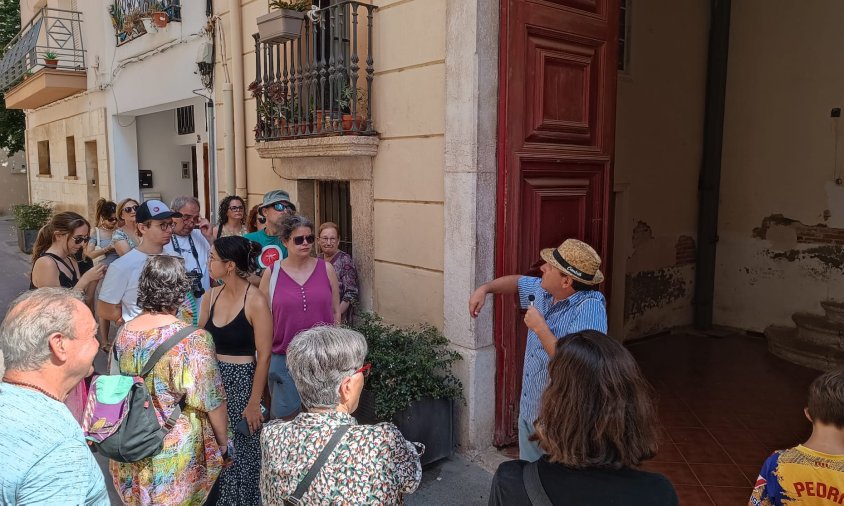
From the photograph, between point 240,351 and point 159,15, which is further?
point 159,15

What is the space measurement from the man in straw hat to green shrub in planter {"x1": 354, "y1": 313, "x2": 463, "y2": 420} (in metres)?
1.06

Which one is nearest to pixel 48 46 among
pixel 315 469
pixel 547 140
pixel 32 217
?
pixel 32 217

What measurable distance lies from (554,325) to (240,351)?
5.51 ft

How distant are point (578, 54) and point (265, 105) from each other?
3.12 metres

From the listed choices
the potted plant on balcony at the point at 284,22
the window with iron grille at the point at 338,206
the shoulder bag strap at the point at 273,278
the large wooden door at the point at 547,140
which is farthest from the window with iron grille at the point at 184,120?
the large wooden door at the point at 547,140

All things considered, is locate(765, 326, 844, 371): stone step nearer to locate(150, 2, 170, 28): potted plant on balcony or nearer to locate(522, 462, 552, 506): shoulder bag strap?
locate(522, 462, 552, 506): shoulder bag strap

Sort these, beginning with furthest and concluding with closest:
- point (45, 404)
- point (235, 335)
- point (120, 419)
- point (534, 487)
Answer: point (235, 335), point (120, 419), point (45, 404), point (534, 487)

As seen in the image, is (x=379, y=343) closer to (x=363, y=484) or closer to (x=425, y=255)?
(x=425, y=255)

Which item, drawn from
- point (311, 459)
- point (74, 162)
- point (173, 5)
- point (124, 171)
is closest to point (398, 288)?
point (311, 459)

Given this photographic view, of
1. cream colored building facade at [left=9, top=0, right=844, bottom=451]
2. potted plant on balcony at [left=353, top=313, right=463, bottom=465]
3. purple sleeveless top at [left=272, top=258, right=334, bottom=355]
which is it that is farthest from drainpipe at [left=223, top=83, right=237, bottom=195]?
potted plant on balcony at [left=353, top=313, right=463, bottom=465]

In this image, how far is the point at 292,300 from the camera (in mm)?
4090

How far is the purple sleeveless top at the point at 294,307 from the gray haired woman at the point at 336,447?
2089 mm

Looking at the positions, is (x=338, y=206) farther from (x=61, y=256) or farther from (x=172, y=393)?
(x=172, y=393)

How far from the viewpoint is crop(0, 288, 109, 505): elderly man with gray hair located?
164 cm
